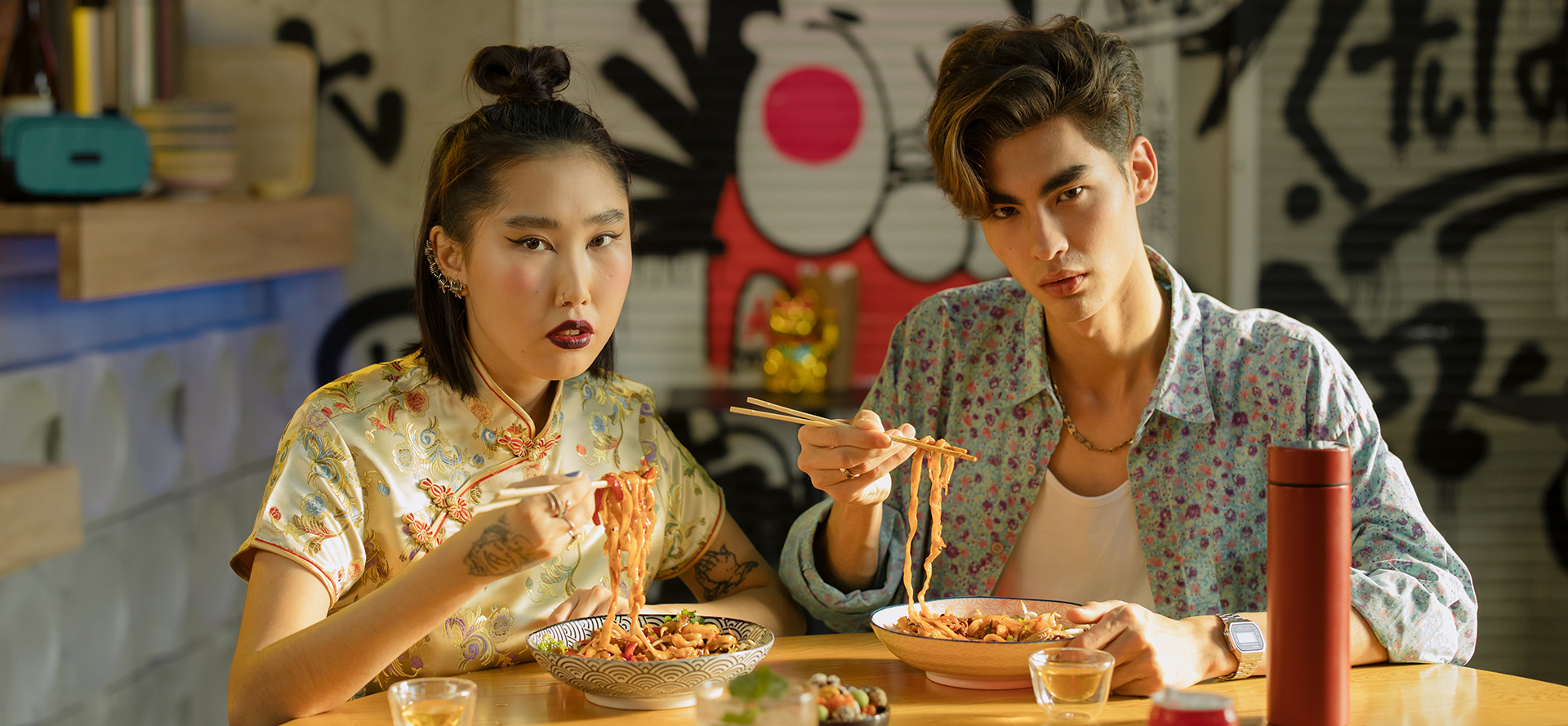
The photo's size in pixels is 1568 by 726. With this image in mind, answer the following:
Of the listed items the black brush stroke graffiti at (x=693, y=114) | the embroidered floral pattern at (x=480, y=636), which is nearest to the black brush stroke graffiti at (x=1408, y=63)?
the black brush stroke graffiti at (x=693, y=114)

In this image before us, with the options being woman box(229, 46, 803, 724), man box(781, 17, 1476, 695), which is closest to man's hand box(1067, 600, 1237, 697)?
man box(781, 17, 1476, 695)

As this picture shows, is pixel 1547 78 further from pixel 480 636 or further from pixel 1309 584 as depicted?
pixel 480 636

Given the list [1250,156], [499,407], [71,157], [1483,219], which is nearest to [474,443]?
[499,407]

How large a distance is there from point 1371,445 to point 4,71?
2732 mm

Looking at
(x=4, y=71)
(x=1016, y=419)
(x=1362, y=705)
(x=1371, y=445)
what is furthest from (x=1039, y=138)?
(x=4, y=71)

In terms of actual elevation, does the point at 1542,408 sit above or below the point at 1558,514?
above

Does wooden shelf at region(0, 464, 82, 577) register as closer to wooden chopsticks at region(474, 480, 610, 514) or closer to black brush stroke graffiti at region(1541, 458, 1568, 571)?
wooden chopsticks at region(474, 480, 610, 514)

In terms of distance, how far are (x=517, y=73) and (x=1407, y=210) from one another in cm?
304

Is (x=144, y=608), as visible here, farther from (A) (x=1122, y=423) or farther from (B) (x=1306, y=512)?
(B) (x=1306, y=512)

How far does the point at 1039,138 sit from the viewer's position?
1883 millimetres

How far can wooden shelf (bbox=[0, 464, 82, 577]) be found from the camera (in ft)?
6.57

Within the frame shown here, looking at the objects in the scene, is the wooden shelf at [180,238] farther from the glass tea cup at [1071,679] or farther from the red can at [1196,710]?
the red can at [1196,710]

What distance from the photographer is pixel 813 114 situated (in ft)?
12.9

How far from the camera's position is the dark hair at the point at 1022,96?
1877mm
